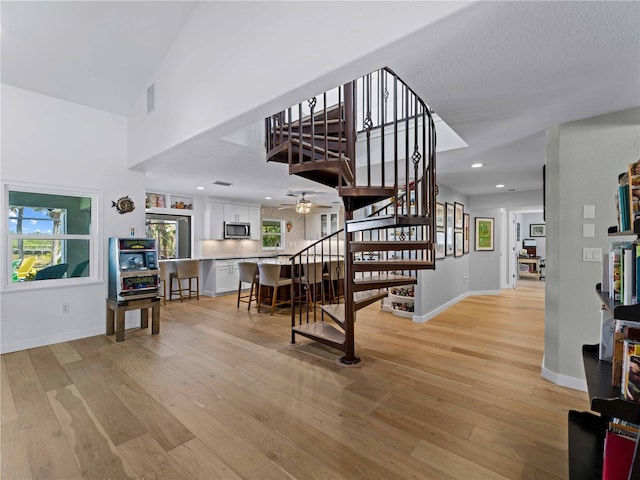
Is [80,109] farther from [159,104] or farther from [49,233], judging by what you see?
[49,233]

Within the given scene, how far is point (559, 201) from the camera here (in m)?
2.70

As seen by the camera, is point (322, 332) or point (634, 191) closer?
point (634, 191)

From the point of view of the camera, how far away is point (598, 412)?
3.53 ft

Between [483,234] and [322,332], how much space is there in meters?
5.48

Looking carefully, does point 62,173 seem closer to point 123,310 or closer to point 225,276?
point 123,310

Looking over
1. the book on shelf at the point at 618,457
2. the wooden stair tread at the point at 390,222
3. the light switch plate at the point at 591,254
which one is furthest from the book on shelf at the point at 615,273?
the light switch plate at the point at 591,254

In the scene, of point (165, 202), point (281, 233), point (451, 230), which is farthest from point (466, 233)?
point (165, 202)

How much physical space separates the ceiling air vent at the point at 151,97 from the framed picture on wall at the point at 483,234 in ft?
22.5

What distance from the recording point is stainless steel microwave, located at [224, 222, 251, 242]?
7.36 meters

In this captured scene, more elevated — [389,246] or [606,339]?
[389,246]

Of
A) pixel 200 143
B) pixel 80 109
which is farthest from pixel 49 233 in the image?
pixel 200 143

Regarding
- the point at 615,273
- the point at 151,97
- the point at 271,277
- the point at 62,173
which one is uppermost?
the point at 151,97

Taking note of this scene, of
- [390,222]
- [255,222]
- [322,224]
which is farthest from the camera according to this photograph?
[322,224]

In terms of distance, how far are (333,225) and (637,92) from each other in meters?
7.18
